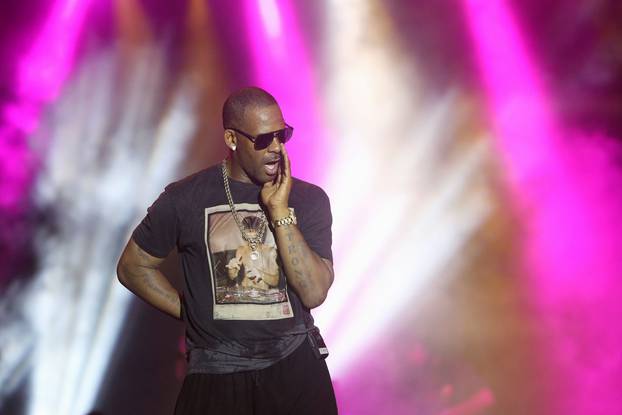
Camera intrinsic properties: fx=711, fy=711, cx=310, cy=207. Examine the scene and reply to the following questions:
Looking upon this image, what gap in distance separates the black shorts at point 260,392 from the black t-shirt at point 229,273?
0.12 ft

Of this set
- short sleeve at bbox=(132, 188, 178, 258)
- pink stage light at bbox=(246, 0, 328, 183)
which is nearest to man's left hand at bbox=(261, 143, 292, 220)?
short sleeve at bbox=(132, 188, 178, 258)

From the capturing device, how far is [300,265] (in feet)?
8.82

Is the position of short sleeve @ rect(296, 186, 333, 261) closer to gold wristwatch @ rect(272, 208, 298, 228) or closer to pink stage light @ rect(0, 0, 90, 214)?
gold wristwatch @ rect(272, 208, 298, 228)

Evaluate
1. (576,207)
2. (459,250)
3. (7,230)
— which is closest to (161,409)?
(7,230)

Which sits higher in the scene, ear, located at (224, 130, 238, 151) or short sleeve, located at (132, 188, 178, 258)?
ear, located at (224, 130, 238, 151)

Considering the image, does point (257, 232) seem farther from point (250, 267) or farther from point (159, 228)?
point (159, 228)

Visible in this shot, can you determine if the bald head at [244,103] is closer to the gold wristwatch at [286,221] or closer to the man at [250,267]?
the man at [250,267]

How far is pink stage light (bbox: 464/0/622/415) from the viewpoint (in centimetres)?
494

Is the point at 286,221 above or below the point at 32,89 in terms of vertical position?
below

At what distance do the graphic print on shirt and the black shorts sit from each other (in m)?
0.21

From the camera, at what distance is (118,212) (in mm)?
4742

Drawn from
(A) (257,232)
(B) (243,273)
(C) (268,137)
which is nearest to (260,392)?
(B) (243,273)

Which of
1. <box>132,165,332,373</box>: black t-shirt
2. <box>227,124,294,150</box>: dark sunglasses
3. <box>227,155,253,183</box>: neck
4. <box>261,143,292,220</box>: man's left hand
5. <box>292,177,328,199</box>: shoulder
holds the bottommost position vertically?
<box>132,165,332,373</box>: black t-shirt

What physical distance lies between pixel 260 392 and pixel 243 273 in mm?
453
